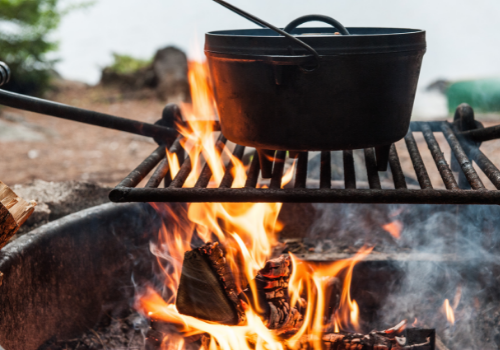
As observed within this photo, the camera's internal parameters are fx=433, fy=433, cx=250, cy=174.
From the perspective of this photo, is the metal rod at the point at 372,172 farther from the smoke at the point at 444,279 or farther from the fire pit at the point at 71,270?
the fire pit at the point at 71,270

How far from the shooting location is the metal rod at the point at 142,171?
1.29 m

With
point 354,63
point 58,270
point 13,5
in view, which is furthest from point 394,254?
point 13,5

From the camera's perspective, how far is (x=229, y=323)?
1413 millimetres

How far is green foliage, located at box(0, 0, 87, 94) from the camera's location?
7000 millimetres

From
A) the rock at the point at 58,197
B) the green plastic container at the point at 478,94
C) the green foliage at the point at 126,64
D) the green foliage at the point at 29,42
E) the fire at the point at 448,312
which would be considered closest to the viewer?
the fire at the point at 448,312

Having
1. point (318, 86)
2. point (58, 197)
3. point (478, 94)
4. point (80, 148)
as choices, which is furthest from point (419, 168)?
point (478, 94)

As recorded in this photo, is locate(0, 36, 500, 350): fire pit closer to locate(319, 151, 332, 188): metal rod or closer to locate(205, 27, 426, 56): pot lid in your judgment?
locate(319, 151, 332, 188): metal rod

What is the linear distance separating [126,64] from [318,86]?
8035mm

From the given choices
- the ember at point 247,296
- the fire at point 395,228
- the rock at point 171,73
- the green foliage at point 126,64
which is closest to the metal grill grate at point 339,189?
the ember at point 247,296

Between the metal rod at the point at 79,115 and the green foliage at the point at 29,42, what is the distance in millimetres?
6435

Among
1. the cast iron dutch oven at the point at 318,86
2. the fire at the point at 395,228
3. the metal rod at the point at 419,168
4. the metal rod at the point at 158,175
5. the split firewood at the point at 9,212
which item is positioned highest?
the cast iron dutch oven at the point at 318,86

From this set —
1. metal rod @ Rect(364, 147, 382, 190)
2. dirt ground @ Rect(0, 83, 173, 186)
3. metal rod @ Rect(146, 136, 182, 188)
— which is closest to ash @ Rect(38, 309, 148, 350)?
metal rod @ Rect(146, 136, 182, 188)

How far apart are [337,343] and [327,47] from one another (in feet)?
2.87

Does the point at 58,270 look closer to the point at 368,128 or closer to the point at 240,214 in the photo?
the point at 240,214
